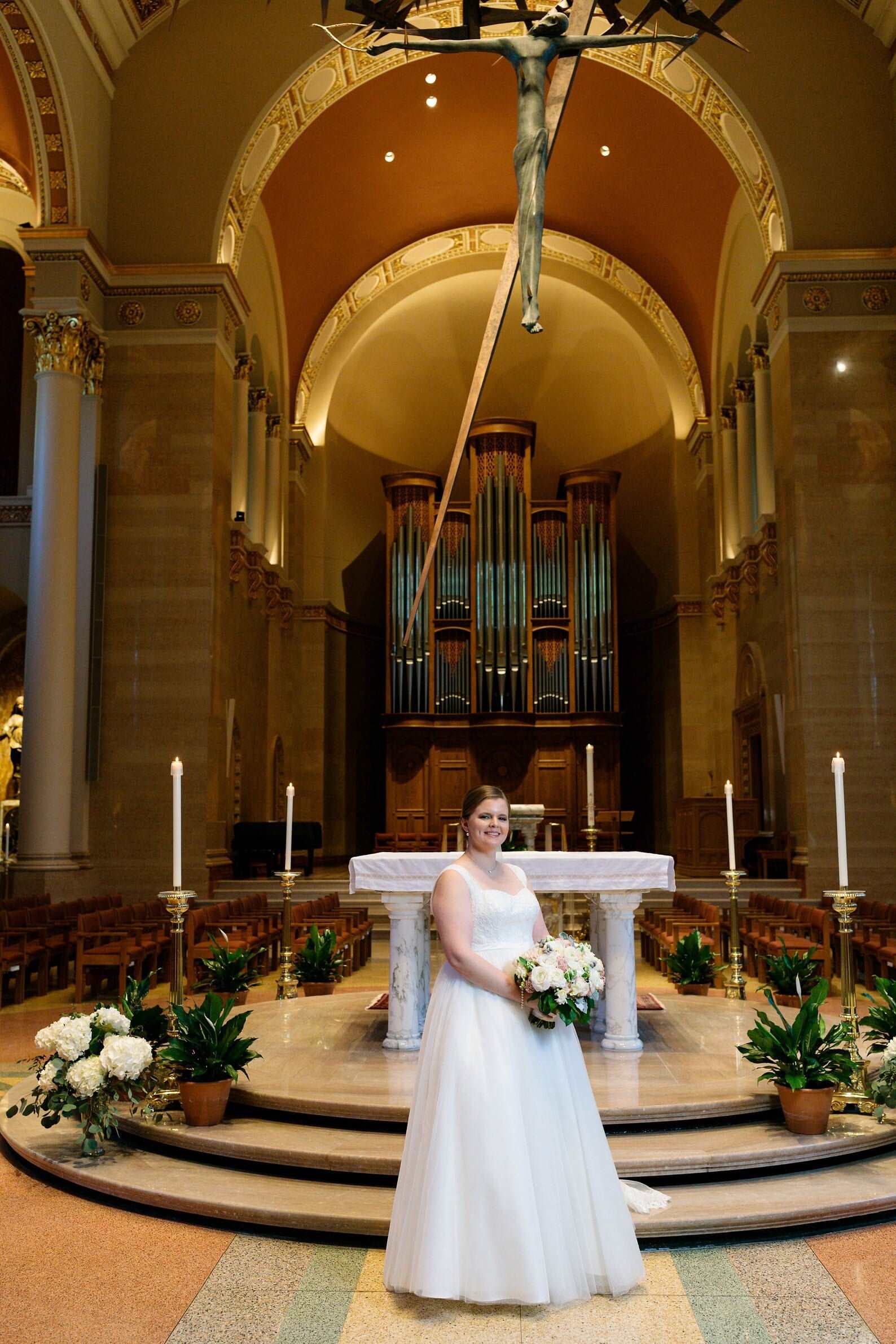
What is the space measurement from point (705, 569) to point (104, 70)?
11.5 m

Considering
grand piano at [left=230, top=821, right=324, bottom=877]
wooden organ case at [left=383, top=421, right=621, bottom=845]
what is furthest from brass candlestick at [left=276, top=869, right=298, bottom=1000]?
wooden organ case at [left=383, top=421, right=621, bottom=845]

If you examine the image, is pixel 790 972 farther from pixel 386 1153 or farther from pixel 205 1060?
pixel 205 1060

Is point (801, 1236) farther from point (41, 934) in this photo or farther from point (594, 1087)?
point (41, 934)

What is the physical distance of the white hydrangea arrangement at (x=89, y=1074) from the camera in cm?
468

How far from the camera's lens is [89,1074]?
4664 millimetres

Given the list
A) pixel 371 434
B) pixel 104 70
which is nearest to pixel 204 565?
pixel 104 70

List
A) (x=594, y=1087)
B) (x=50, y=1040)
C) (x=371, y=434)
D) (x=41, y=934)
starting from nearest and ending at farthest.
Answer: (x=50, y=1040) < (x=594, y=1087) < (x=41, y=934) < (x=371, y=434)

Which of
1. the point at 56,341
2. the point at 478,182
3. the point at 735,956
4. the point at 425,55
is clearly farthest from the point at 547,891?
the point at 478,182

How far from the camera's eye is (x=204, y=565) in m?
13.6

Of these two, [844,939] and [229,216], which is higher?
[229,216]

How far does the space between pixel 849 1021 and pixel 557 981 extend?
7.68 feet

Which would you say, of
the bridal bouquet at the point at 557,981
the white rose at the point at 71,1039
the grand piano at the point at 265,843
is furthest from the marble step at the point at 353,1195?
the grand piano at the point at 265,843

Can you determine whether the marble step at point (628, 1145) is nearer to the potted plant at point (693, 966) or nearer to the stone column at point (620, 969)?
the stone column at point (620, 969)

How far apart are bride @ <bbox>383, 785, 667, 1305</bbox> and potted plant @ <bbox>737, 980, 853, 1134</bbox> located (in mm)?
1422
